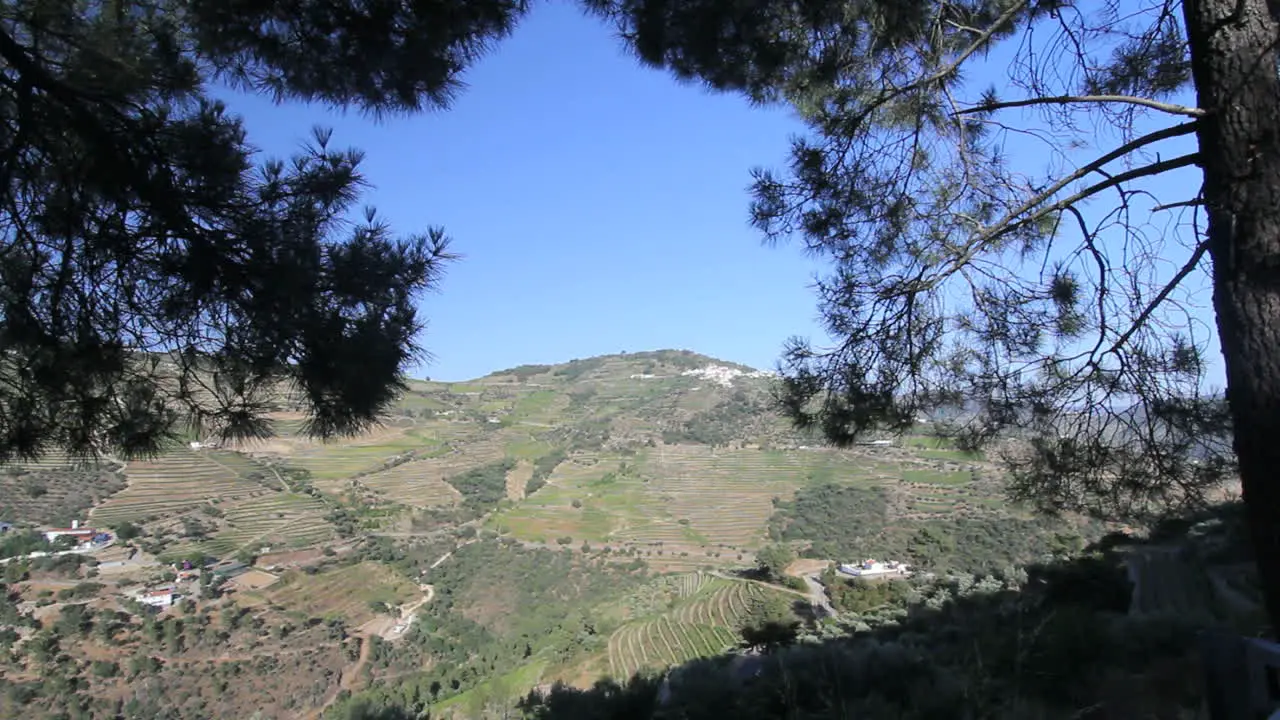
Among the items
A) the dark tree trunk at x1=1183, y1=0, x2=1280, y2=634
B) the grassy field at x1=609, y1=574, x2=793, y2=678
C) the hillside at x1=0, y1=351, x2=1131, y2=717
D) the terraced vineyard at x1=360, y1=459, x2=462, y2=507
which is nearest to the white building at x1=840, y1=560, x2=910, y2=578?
the hillside at x1=0, y1=351, x2=1131, y2=717

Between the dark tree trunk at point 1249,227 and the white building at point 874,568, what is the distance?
907 centimetres

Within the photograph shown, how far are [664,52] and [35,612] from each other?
9275 mm

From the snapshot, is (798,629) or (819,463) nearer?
(798,629)

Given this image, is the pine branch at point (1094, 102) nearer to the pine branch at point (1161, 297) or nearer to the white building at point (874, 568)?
the pine branch at point (1161, 297)

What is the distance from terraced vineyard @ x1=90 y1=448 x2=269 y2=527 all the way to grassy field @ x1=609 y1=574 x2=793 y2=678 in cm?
677

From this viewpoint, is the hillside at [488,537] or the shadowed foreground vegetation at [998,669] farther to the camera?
the hillside at [488,537]

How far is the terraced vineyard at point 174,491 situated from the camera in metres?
10.6

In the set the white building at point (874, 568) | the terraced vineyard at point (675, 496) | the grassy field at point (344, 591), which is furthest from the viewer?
the terraced vineyard at point (675, 496)

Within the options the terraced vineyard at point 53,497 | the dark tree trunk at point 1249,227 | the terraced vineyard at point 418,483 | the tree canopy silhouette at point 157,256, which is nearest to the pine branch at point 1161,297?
the dark tree trunk at point 1249,227

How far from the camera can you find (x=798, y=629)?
22.7 ft

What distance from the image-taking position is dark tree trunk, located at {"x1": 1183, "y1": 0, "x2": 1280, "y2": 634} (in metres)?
2.11

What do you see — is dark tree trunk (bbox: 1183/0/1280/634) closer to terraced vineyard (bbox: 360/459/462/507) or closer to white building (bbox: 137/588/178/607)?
white building (bbox: 137/588/178/607)

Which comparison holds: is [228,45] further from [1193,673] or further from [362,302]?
[1193,673]

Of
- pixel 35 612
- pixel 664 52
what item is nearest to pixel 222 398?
pixel 664 52
